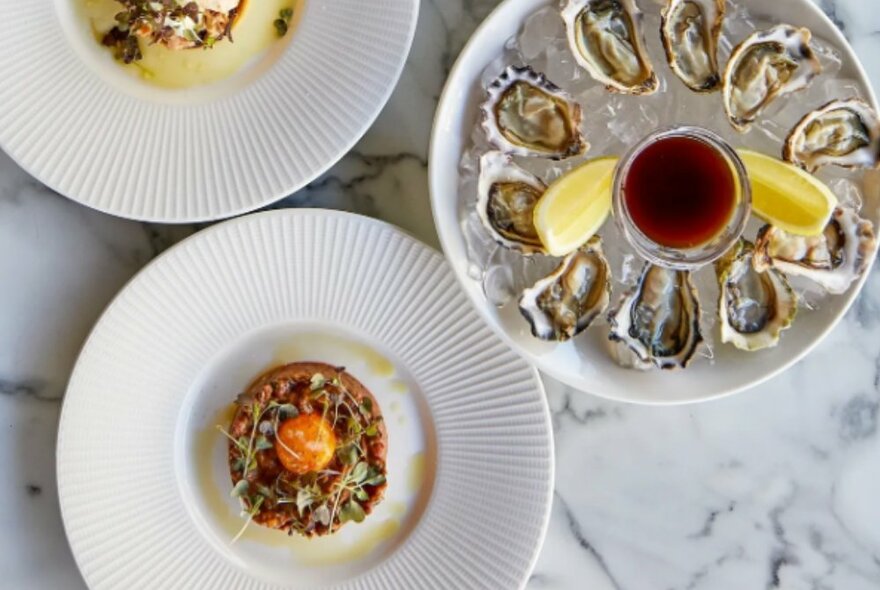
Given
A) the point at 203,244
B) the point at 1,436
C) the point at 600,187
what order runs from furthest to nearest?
1. the point at 1,436
2. the point at 203,244
3. the point at 600,187

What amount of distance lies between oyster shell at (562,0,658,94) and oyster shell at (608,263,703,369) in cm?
25

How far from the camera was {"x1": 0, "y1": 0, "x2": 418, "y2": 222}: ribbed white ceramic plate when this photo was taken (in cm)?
133

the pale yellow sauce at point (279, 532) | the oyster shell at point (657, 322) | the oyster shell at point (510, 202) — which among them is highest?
the oyster shell at point (510, 202)

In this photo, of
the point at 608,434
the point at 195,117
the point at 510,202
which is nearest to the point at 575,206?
the point at 510,202

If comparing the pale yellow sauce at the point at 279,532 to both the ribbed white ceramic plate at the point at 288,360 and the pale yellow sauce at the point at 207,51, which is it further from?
the pale yellow sauce at the point at 207,51

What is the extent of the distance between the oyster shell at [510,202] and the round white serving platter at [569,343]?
0.04 metres

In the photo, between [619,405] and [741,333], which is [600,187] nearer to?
[741,333]

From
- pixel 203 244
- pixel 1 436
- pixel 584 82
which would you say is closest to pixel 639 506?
pixel 584 82

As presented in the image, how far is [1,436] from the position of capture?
4.84ft

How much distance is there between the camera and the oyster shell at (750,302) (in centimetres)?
120

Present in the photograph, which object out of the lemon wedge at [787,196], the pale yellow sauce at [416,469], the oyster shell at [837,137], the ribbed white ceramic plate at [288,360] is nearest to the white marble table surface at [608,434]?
the ribbed white ceramic plate at [288,360]

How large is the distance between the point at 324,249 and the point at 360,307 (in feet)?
0.33

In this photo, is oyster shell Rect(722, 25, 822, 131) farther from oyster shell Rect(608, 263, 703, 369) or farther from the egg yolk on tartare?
the egg yolk on tartare

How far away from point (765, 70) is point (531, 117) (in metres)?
0.30
